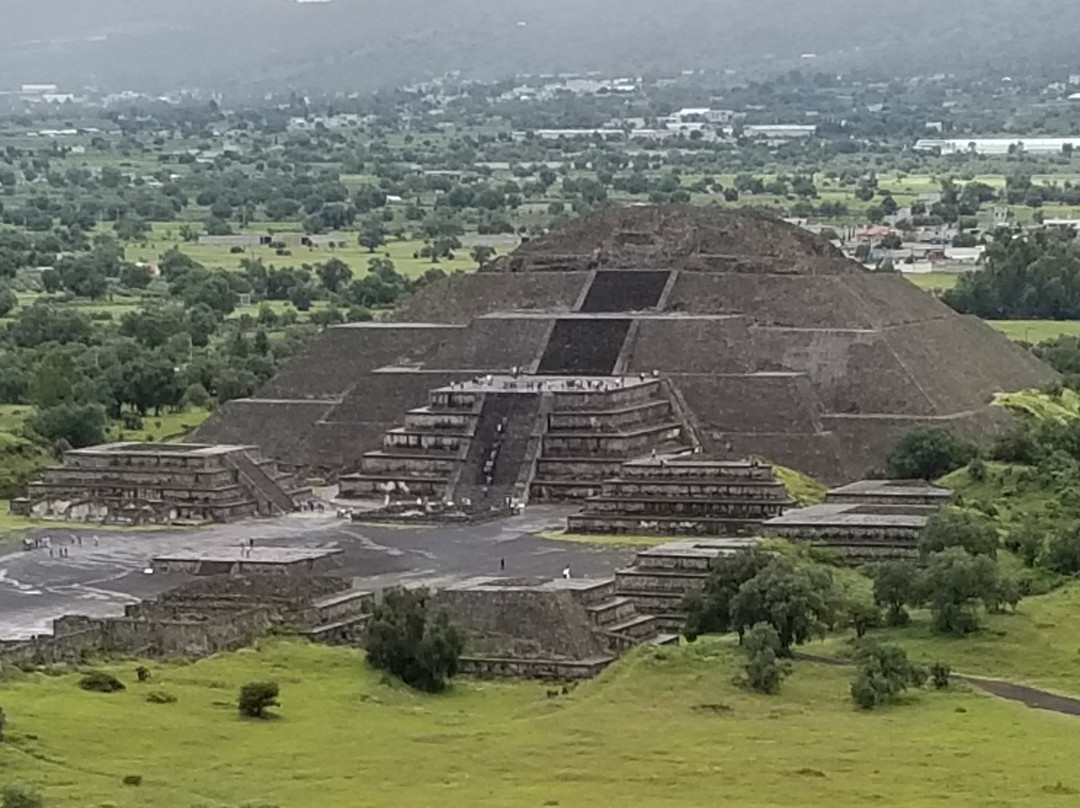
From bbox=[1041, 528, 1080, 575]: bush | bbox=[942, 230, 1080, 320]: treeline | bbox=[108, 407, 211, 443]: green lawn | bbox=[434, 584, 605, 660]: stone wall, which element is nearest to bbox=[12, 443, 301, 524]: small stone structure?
bbox=[108, 407, 211, 443]: green lawn

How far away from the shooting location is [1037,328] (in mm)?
113688

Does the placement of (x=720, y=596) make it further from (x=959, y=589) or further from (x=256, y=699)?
(x=256, y=699)

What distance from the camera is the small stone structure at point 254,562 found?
214 feet

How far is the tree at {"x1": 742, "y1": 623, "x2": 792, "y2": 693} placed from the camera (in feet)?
181

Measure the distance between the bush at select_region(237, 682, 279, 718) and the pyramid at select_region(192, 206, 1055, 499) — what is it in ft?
96.6

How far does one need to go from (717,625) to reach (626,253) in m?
36.9

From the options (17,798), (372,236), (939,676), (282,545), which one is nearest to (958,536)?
(939,676)

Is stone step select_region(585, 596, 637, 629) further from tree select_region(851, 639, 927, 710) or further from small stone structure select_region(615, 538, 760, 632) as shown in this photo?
tree select_region(851, 639, 927, 710)

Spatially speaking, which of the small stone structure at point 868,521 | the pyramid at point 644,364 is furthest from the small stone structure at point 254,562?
the pyramid at point 644,364

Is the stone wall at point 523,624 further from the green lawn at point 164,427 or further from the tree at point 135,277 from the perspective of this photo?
the tree at point 135,277

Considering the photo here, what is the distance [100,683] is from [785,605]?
1237 centimetres

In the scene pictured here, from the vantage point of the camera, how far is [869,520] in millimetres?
69312

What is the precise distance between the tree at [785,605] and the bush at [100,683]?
38.3 ft

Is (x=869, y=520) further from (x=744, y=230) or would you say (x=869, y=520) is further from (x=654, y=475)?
(x=744, y=230)
